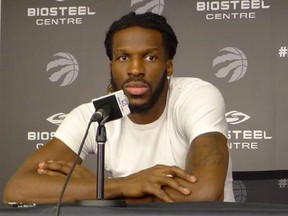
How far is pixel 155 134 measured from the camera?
2.43 meters

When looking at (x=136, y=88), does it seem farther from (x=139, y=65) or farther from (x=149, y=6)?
(x=149, y=6)

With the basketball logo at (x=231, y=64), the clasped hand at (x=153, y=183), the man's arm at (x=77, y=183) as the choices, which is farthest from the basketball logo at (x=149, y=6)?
the clasped hand at (x=153, y=183)

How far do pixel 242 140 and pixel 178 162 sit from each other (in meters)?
1.41

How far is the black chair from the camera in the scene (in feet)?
8.38

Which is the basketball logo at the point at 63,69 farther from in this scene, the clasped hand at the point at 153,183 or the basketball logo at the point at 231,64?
the clasped hand at the point at 153,183

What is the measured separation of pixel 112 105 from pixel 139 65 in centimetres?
58

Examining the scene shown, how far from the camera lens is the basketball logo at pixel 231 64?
3777mm

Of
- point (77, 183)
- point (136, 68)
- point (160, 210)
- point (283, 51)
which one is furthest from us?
point (283, 51)

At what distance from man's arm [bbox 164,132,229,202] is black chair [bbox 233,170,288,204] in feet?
1.45

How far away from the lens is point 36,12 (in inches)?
159

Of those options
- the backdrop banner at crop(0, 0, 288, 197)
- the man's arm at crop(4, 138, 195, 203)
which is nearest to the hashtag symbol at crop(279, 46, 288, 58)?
the backdrop banner at crop(0, 0, 288, 197)

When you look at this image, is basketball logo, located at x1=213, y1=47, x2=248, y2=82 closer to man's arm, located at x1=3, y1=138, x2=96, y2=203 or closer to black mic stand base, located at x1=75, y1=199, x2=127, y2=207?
man's arm, located at x1=3, y1=138, x2=96, y2=203

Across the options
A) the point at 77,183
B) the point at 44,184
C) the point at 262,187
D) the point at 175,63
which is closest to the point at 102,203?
the point at 77,183

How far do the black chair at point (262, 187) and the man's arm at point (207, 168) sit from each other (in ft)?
1.45
